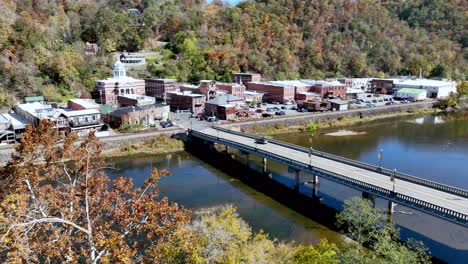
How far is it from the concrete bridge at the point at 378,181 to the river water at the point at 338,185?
1.80 m

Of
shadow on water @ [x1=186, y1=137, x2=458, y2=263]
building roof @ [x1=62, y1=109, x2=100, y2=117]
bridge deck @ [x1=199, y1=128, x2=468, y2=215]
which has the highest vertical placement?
building roof @ [x1=62, y1=109, x2=100, y2=117]

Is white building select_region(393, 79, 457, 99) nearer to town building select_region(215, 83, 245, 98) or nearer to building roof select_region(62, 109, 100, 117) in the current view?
town building select_region(215, 83, 245, 98)

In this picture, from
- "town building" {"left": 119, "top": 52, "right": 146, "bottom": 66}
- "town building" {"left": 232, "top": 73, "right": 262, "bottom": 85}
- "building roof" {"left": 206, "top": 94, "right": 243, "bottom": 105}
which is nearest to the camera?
"building roof" {"left": 206, "top": 94, "right": 243, "bottom": 105}

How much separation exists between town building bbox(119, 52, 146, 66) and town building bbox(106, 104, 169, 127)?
28.9 m

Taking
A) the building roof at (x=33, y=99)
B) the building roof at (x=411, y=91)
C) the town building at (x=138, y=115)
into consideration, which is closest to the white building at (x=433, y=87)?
the building roof at (x=411, y=91)

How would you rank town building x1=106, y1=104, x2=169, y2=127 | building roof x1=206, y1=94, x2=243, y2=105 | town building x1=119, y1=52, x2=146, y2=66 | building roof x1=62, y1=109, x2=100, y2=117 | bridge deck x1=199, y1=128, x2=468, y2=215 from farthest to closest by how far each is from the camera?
town building x1=119, y1=52, x2=146, y2=66
building roof x1=206, y1=94, x2=243, y2=105
town building x1=106, y1=104, x2=169, y2=127
building roof x1=62, y1=109, x2=100, y2=117
bridge deck x1=199, y1=128, x2=468, y2=215

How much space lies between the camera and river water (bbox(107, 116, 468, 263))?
19750 mm

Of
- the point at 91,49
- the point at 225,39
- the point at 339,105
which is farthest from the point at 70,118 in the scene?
the point at 225,39

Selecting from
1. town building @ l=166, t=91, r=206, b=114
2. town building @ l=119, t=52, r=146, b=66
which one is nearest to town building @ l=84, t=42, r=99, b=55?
town building @ l=119, t=52, r=146, b=66

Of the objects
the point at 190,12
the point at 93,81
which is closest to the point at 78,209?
the point at 93,81

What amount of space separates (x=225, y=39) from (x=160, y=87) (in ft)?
106

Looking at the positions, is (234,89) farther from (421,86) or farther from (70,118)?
(421,86)

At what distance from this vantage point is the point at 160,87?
57719mm

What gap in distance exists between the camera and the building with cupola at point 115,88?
174 feet
